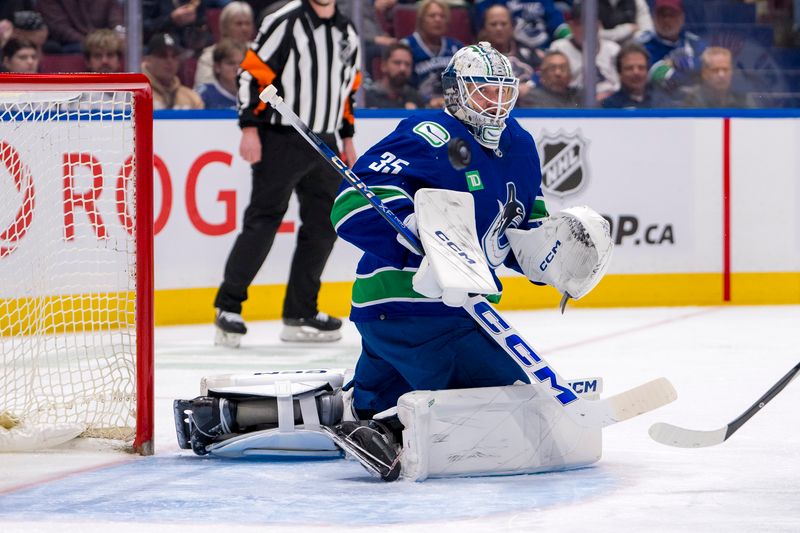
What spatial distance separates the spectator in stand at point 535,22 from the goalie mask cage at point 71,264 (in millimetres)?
2206

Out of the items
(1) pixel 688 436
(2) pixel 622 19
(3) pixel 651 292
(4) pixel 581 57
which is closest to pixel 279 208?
(4) pixel 581 57

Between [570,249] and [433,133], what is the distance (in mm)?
352

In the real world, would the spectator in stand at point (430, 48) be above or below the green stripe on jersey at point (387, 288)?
above

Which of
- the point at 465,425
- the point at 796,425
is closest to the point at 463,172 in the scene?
the point at 465,425

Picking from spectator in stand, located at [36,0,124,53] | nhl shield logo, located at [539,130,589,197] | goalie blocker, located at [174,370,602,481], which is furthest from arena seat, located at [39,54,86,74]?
goalie blocker, located at [174,370,602,481]

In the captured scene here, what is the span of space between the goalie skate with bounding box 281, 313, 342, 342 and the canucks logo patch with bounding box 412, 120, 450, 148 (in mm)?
2367

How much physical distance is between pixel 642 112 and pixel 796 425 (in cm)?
313

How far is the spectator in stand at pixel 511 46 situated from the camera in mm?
6352

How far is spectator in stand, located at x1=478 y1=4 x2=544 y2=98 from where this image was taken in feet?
20.8

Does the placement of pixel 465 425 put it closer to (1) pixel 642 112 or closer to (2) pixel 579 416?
(2) pixel 579 416

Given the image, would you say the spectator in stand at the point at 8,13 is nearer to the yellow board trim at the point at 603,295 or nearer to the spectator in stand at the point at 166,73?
the spectator in stand at the point at 166,73

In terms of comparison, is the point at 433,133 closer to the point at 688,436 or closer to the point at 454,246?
the point at 454,246

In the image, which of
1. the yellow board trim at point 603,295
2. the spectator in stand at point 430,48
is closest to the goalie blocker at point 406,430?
the yellow board trim at point 603,295

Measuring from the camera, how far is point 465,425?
2.73 meters
